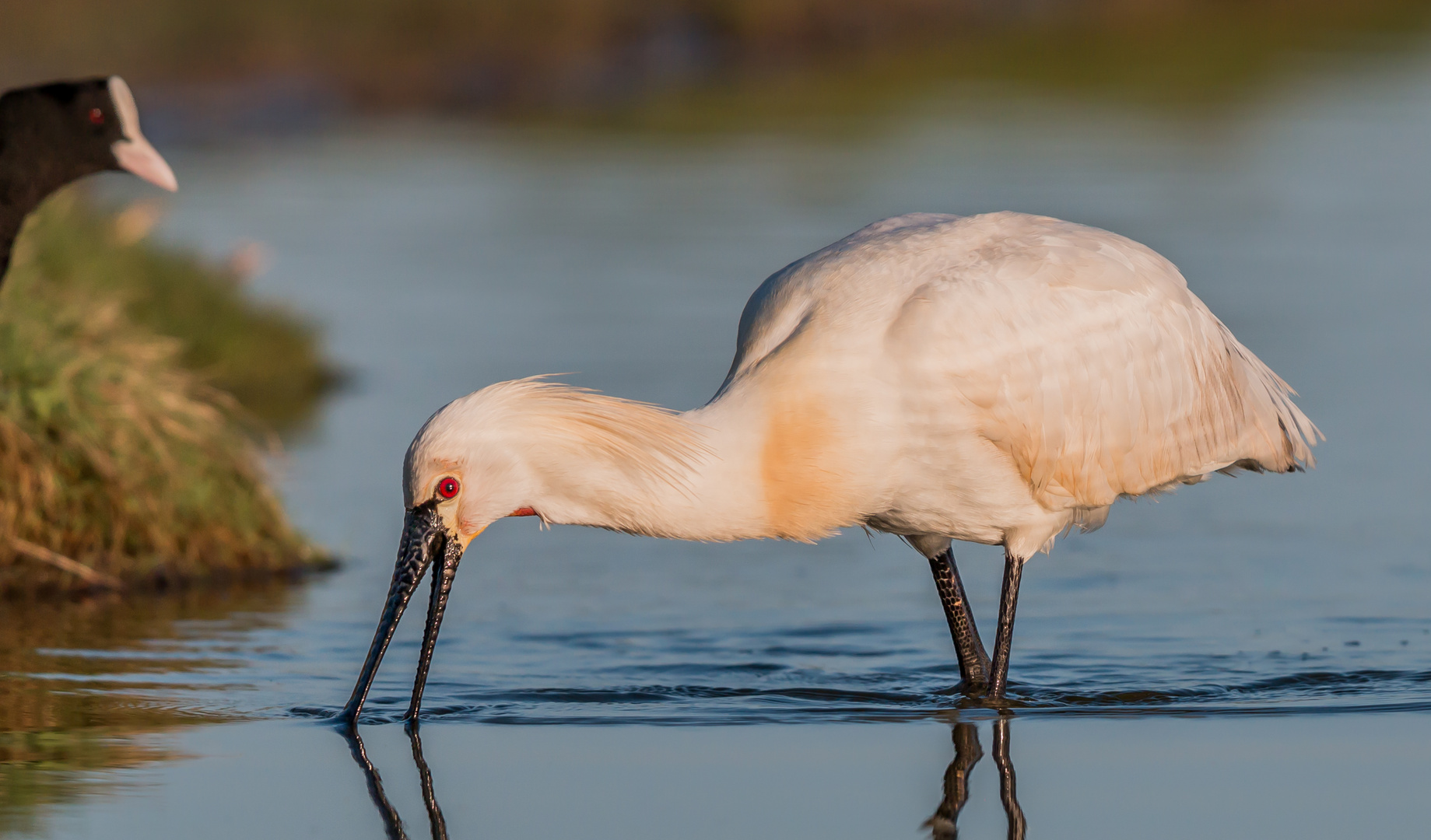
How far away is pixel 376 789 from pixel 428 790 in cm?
16

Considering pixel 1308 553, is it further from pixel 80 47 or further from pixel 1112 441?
pixel 80 47

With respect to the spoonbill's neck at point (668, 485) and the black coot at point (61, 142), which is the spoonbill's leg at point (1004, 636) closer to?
the spoonbill's neck at point (668, 485)

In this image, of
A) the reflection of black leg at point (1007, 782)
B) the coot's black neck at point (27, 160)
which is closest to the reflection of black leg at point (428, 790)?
the reflection of black leg at point (1007, 782)

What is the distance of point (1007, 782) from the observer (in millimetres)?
7055

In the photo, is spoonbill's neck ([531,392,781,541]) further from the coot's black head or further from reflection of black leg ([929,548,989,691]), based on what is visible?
the coot's black head

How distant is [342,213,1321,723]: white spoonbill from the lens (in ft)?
23.7

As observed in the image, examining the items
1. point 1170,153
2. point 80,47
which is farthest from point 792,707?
point 80,47

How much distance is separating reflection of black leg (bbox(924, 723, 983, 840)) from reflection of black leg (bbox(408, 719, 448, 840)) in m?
1.37

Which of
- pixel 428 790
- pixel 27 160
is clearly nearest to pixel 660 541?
pixel 27 160

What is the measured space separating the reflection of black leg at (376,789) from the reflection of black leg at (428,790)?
9 cm

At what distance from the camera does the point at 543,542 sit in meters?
11.3

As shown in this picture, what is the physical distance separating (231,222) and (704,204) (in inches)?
184

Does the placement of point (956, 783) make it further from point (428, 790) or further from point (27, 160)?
point (27, 160)

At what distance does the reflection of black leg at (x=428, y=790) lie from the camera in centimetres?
658
